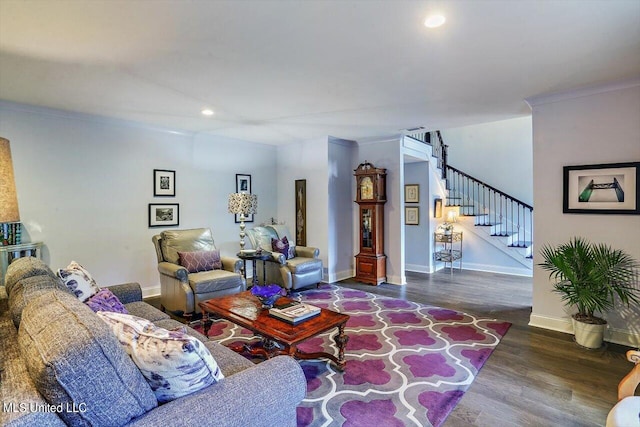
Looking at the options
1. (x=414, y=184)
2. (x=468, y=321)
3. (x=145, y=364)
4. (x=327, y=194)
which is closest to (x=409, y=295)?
(x=468, y=321)

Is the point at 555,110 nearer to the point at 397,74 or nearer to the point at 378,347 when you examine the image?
the point at 397,74

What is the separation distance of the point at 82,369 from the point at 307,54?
238 centimetres

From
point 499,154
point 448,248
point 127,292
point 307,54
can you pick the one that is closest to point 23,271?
point 127,292

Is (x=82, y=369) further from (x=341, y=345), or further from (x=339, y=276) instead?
(x=339, y=276)

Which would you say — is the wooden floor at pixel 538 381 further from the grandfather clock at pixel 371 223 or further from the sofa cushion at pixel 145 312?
the sofa cushion at pixel 145 312

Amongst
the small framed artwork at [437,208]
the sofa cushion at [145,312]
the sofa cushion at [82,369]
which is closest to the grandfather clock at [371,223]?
the small framed artwork at [437,208]

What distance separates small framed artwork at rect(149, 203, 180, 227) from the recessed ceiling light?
428cm

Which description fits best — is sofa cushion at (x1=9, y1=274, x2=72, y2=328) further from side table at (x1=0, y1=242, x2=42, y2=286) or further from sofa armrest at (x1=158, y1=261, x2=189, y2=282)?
side table at (x1=0, y1=242, x2=42, y2=286)

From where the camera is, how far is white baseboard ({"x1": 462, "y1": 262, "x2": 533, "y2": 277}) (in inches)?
238

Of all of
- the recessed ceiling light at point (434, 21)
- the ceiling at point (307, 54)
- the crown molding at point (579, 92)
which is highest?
the ceiling at point (307, 54)

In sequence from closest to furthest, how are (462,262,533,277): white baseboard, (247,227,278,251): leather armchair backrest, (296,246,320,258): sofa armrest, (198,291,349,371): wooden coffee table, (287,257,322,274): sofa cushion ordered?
(198,291,349,371): wooden coffee table
(287,257,322,274): sofa cushion
(247,227,278,251): leather armchair backrest
(296,246,320,258): sofa armrest
(462,262,533,277): white baseboard

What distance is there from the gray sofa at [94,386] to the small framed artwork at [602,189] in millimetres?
3451

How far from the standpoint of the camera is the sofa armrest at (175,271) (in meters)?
3.65

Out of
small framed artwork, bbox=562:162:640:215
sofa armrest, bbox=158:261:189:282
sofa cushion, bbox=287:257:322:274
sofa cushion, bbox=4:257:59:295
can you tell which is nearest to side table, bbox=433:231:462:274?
sofa cushion, bbox=287:257:322:274
